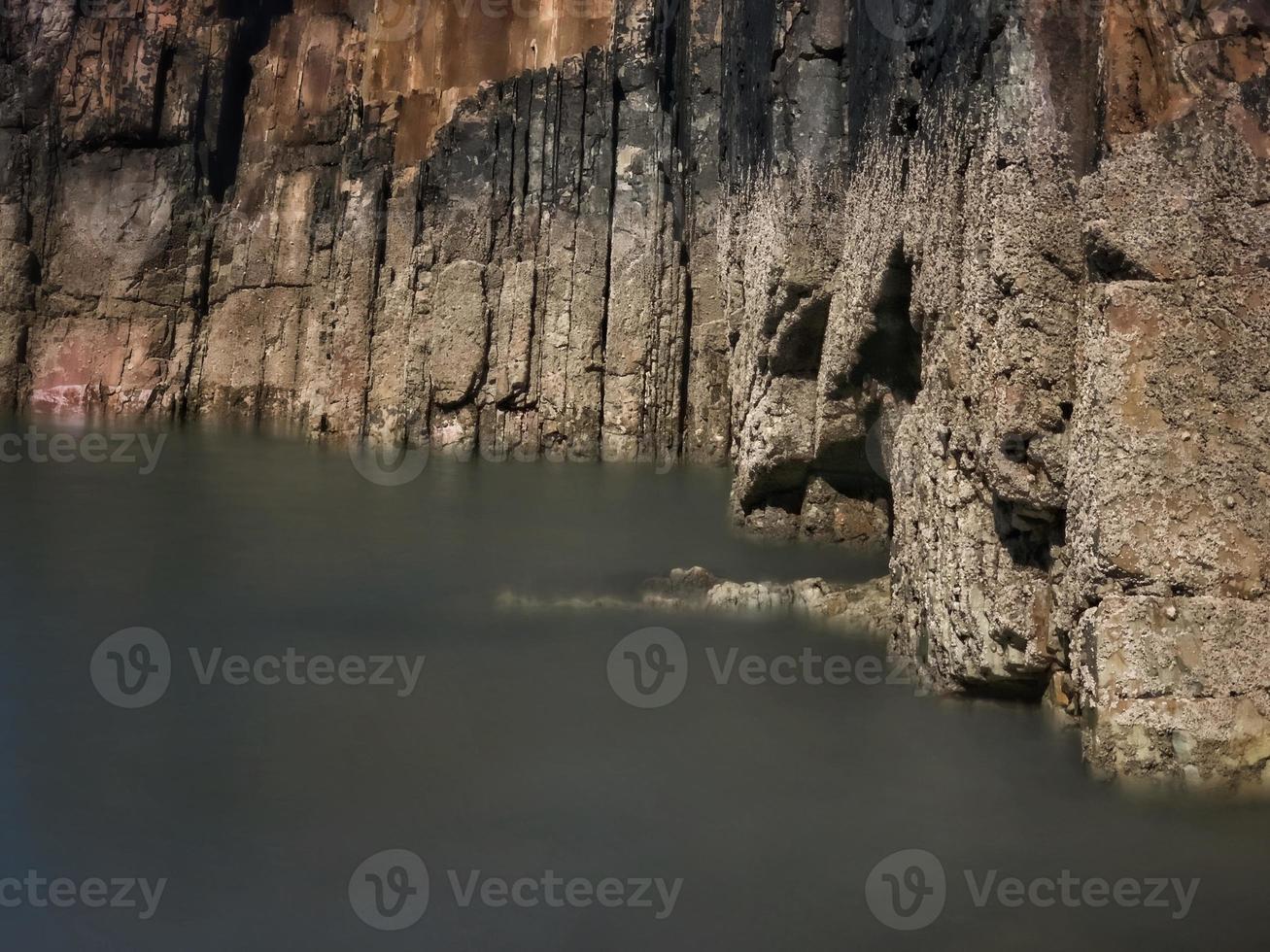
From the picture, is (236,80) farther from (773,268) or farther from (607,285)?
(773,268)

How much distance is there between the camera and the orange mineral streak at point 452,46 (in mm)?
14031

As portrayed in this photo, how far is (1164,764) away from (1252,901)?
0.46m

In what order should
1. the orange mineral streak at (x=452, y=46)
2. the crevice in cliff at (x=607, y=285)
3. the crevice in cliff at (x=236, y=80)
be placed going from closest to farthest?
1. the crevice in cliff at (x=607, y=285)
2. the orange mineral streak at (x=452, y=46)
3. the crevice in cliff at (x=236, y=80)

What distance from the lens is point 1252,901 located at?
306 cm

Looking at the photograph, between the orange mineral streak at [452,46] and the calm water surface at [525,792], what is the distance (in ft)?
30.2

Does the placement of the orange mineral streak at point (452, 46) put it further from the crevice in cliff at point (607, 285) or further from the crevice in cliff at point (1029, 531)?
the crevice in cliff at point (1029, 531)

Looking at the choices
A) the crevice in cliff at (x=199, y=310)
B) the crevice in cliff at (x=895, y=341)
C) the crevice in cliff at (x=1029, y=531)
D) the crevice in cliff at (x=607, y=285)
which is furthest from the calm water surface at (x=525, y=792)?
the crevice in cliff at (x=199, y=310)

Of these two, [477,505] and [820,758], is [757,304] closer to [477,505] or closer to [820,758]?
[477,505]

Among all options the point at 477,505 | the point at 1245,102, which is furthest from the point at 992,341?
the point at 477,505

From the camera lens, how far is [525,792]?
381 cm

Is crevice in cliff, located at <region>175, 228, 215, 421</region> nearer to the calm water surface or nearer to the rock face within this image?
the rock face

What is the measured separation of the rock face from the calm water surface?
324 mm

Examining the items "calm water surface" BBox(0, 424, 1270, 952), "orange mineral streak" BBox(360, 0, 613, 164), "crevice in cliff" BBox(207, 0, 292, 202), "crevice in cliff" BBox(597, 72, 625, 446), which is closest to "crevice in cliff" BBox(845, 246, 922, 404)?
"calm water surface" BBox(0, 424, 1270, 952)

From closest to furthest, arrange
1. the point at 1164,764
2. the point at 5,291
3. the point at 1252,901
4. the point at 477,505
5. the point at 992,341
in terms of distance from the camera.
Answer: the point at 1252,901, the point at 1164,764, the point at 992,341, the point at 477,505, the point at 5,291
